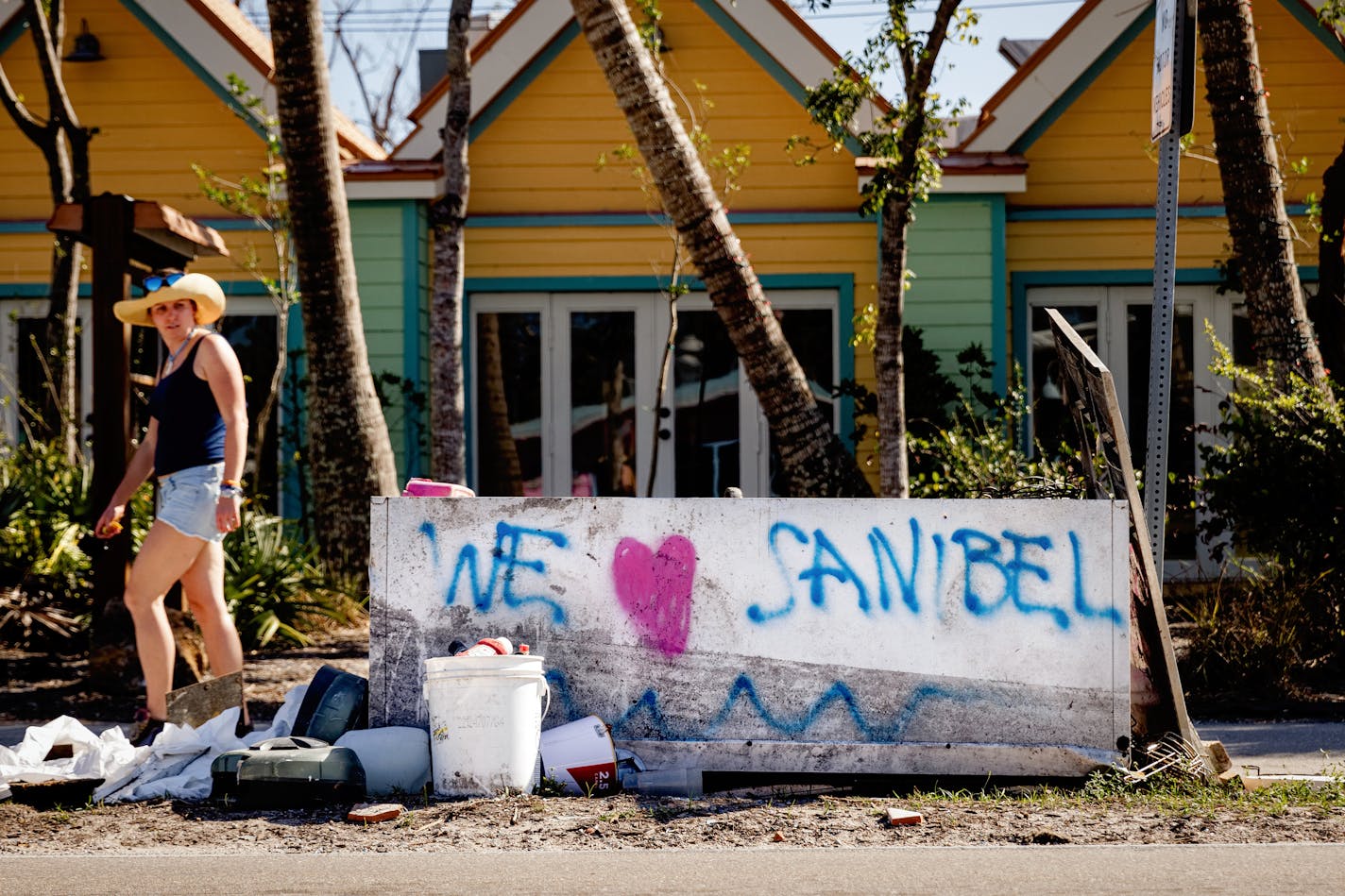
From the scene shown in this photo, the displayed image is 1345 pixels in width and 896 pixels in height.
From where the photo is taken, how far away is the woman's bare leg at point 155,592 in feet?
20.5

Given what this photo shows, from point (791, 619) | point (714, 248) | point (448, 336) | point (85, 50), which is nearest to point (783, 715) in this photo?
point (791, 619)

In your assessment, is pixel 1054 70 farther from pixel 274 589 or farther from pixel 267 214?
pixel 274 589

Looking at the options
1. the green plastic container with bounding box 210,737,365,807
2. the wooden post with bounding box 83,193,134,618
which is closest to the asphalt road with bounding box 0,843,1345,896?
the green plastic container with bounding box 210,737,365,807

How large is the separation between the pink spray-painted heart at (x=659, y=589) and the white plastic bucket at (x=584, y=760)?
0.44 meters

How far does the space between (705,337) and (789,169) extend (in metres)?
1.69

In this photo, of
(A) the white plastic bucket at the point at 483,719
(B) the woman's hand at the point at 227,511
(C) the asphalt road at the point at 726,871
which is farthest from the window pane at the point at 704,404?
(C) the asphalt road at the point at 726,871

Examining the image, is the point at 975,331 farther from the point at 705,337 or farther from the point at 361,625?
the point at 361,625

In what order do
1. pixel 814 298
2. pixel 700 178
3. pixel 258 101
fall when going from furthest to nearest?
pixel 814 298 → pixel 258 101 → pixel 700 178

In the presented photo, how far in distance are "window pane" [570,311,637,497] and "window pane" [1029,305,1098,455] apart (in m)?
3.69

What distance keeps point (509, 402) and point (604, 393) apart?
2.95 ft

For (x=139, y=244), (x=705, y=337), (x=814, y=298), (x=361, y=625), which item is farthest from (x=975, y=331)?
(x=139, y=244)

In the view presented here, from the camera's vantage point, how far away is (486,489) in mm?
13391

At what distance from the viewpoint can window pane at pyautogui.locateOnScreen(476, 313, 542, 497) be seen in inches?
523

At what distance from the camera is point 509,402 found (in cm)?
1334
